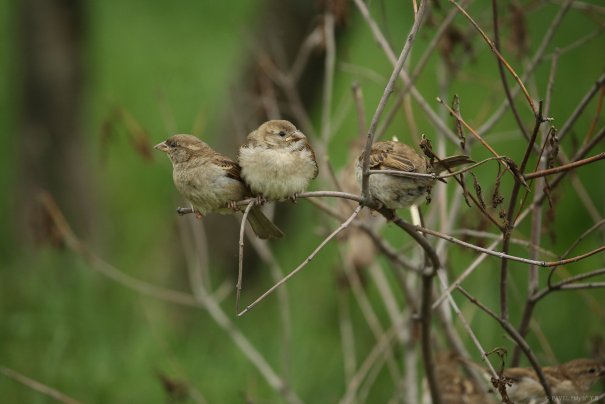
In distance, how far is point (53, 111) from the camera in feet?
20.6

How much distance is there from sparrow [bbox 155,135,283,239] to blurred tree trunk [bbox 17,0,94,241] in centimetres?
322

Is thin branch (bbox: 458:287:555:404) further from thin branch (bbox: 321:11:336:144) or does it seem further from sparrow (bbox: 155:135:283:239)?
thin branch (bbox: 321:11:336:144)

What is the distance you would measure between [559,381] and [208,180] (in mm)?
1431

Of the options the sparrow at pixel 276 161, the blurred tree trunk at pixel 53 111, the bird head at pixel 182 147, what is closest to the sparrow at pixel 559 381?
the sparrow at pixel 276 161

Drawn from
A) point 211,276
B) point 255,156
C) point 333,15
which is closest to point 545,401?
point 255,156

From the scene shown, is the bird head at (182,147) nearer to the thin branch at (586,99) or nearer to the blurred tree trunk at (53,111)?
the thin branch at (586,99)

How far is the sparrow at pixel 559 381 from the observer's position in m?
3.18

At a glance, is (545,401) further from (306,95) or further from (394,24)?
(394,24)

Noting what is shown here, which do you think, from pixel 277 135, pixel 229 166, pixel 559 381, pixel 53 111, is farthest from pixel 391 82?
pixel 53 111

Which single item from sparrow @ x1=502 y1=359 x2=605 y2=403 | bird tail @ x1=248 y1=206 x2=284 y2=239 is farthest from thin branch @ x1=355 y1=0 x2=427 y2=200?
sparrow @ x1=502 y1=359 x2=605 y2=403

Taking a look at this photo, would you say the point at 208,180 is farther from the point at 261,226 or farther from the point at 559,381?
the point at 559,381

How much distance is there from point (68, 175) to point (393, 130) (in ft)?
7.94

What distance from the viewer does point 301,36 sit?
564 centimetres

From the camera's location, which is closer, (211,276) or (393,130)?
(211,276)
